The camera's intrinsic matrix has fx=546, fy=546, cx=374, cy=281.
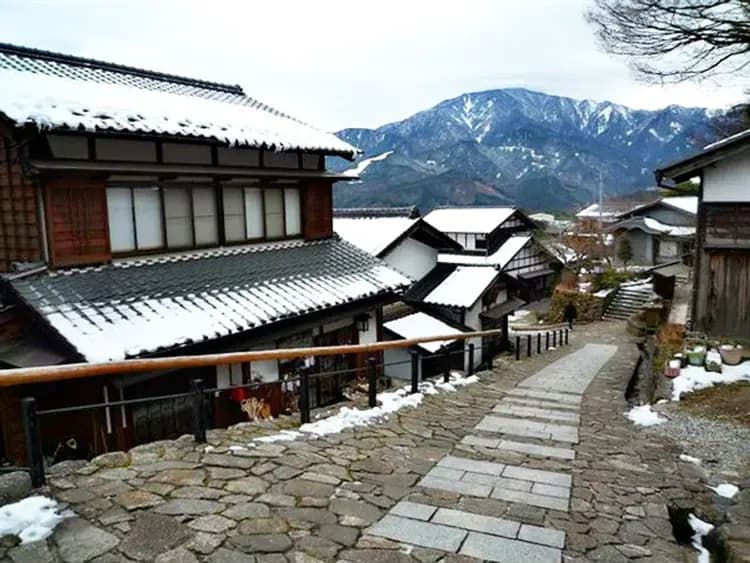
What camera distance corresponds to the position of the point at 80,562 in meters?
3.53

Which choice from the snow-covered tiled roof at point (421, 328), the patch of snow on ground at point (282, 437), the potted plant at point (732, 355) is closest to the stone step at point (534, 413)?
the patch of snow on ground at point (282, 437)

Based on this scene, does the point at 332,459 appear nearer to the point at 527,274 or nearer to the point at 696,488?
the point at 696,488

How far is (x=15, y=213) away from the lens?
30.7ft

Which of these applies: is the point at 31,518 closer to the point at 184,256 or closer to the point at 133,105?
the point at 184,256

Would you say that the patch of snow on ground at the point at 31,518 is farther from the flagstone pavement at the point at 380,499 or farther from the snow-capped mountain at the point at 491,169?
the snow-capped mountain at the point at 491,169

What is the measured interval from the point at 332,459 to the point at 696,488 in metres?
3.95

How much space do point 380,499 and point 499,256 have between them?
31.9 m

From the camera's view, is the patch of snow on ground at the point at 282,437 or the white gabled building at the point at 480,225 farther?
the white gabled building at the point at 480,225

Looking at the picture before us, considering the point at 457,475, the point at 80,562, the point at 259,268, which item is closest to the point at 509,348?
the point at 259,268

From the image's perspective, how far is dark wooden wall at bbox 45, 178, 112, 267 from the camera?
9117 mm

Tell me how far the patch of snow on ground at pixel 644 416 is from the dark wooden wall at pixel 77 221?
9894mm

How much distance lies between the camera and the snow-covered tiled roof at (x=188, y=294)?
809cm

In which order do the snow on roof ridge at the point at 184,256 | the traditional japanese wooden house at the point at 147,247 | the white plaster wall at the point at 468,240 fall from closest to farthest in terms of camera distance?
the traditional japanese wooden house at the point at 147,247 → the snow on roof ridge at the point at 184,256 → the white plaster wall at the point at 468,240

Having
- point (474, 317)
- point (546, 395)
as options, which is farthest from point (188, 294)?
point (474, 317)
